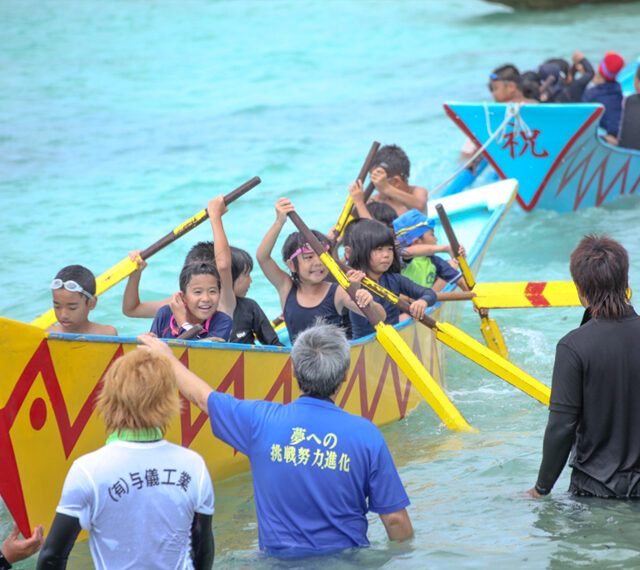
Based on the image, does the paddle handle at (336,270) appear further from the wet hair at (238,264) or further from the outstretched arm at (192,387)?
the outstretched arm at (192,387)

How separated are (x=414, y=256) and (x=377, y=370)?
A: 3.55ft

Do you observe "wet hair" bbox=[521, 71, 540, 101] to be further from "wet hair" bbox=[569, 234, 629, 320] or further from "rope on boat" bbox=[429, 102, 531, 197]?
"wet hair" bbox=[569, 234, 629, 320]

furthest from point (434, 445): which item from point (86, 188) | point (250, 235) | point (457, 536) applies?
point (86, 188)

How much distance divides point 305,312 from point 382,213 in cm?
145

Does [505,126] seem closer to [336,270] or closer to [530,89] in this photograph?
[530,89]

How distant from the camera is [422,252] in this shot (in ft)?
18.4

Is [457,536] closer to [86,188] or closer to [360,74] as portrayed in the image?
[86,188]

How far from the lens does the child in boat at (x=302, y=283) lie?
4562 mm

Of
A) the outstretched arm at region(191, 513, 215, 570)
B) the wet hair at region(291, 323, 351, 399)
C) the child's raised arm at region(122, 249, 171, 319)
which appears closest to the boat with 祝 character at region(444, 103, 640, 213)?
the child's raised arm at region(122, 249, 171, 319)

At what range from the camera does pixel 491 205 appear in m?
7.76

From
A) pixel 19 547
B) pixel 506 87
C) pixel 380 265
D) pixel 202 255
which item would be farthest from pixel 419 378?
pixel 506 87

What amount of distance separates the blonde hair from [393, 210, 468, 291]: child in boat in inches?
133

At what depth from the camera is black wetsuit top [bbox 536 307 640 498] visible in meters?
2.89

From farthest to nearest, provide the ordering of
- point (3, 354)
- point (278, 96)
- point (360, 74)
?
point (360, 74)
point (278, 96)
point (3, 354)
